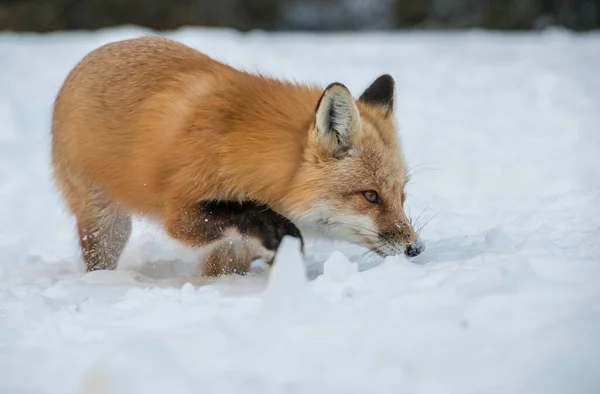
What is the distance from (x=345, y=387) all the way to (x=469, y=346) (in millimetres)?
434

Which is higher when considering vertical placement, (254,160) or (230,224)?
(254,160)

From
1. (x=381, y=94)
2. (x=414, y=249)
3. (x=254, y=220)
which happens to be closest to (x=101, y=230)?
(x=254, y=220)

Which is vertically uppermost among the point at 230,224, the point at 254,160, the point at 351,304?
the point at 254,160

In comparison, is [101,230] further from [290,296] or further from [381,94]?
[290,296]

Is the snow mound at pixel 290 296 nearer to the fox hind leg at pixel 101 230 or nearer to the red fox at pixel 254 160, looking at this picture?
the red fox at pixel 254 160

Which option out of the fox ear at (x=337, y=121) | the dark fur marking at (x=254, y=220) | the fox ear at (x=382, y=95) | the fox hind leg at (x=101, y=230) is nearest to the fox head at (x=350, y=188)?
the fox ear at (x=337, y=121)

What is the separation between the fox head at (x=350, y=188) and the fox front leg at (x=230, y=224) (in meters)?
0.18

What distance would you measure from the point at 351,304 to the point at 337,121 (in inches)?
45.8

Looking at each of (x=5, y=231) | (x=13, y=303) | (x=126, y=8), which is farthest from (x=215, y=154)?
(x=126, y=8)

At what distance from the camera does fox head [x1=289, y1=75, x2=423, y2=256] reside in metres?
3.60

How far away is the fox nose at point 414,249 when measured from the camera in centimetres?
355

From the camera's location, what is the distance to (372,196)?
3672 millimetres

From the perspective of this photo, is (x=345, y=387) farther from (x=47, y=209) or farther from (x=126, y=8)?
(x=126, y=8)

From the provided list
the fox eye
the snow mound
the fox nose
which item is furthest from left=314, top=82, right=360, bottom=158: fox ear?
the snow mound
